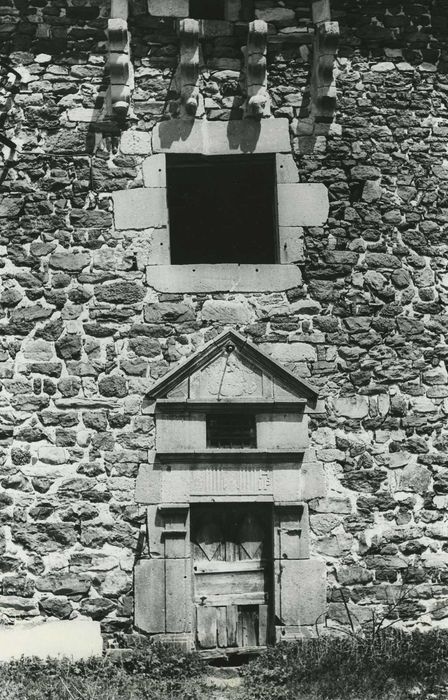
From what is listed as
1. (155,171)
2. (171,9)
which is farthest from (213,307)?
(171,9)

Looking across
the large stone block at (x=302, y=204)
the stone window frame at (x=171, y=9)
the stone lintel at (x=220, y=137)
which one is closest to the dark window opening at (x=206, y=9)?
the stone window frame at (x=171, y=9)

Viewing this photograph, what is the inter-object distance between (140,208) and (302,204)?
1.44m

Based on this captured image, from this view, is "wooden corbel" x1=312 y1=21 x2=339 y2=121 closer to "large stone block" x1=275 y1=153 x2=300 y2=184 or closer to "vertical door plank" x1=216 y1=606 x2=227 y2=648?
"large stone block" x1=275 y1=153 x2=300 y2=184

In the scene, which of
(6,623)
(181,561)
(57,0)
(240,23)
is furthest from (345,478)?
(57,0)

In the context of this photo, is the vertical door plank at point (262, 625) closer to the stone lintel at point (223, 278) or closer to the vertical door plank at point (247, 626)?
the vertical door plank at point (247, 626)

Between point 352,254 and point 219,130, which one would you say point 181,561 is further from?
point 219,130

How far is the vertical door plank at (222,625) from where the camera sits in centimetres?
777

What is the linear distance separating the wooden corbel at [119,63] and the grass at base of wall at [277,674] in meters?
4.65

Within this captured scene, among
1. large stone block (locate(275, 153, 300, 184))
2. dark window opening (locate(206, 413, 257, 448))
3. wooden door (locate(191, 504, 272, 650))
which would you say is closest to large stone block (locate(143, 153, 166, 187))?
large stone block (locate(275, 153, 300, 184))

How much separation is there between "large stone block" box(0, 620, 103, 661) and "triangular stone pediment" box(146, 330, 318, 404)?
76.5 inches

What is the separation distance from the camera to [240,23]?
8.73 metres

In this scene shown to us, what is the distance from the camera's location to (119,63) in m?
8.33

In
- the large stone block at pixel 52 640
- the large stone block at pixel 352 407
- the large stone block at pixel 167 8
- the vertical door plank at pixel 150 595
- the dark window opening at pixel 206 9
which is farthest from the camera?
the dark window opening at pixel 206 9

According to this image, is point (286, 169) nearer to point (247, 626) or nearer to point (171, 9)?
point (171, 9)
